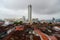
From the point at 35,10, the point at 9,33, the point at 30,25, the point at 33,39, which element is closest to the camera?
the point at 33,39

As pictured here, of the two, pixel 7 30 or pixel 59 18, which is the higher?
pixel 59 18

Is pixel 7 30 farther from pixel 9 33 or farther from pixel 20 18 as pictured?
pixel 20 18

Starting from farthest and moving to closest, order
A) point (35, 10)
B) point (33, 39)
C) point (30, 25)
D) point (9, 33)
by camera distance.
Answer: point (35, 10)
point (30, 25)
point (9, 33)
point (33, 39)

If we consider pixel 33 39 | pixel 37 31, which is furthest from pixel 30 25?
pixel 33 39

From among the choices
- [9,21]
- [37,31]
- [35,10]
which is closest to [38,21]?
[35,10]

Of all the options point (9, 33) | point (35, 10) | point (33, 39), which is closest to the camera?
point (33, 39)

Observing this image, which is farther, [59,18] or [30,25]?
[59,18]

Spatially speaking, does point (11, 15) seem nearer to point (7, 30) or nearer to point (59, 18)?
point (7, 30)

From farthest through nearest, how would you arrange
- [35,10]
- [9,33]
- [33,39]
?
[35,10]
[9,33]
[33,39]

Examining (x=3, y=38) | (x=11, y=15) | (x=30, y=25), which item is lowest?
(x=3, y=38)
